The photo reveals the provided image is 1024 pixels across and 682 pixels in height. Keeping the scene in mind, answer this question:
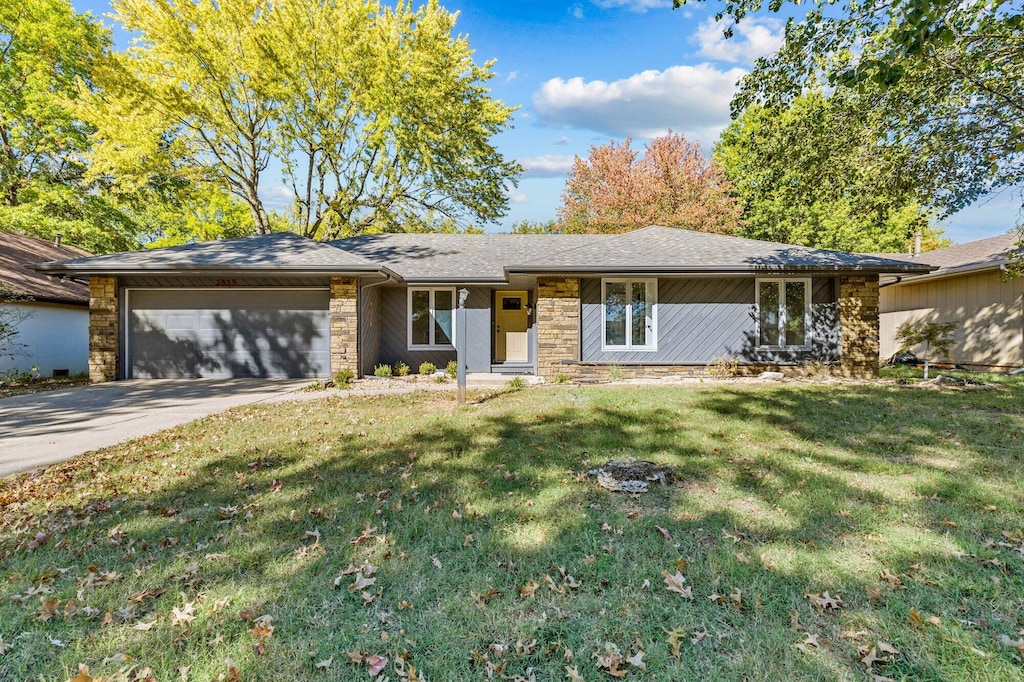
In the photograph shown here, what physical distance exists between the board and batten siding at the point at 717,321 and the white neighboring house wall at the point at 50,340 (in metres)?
14.8

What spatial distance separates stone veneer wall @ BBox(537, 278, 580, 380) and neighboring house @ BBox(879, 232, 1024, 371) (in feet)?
24.7

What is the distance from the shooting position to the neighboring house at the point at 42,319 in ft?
37.7

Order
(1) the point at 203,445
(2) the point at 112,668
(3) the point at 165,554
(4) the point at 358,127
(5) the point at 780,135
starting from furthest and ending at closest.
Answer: (4) the point at 358,127 → (5) the point at 780,135 → (1) the point at 203,445 → (3) the point at 165,554 → (2) the point at 112,668

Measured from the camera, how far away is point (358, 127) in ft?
62.6

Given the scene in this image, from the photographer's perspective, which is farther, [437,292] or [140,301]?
[437,292]

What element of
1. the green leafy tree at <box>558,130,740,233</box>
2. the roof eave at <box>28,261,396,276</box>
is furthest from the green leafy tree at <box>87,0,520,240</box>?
the roof eave at <box>28,261,396,276</box>

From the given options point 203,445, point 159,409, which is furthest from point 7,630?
point 159,409

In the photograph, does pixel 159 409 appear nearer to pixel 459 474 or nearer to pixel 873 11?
pixel 459 474

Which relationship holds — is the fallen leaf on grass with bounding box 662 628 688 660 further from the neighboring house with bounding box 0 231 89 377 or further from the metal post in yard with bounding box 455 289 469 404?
the neighboring house with bounding box 0 231 89 377

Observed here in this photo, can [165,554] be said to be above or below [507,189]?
below

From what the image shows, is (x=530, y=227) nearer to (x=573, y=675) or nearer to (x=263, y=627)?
(x=263, y=627)

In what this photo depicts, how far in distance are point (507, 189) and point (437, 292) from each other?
9.54 metres

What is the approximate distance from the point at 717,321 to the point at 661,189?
13.6 m

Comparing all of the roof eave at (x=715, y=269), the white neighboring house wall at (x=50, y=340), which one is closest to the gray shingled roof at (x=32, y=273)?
the white neighboring house wall at (x=50, y=340)
